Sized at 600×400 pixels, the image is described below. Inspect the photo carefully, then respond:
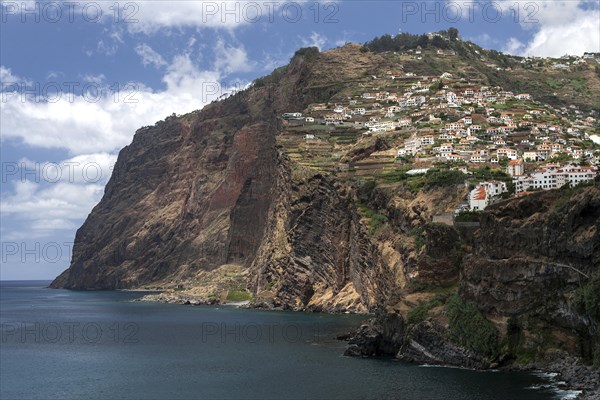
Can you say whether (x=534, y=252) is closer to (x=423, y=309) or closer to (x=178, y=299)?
(x=423, y=309)

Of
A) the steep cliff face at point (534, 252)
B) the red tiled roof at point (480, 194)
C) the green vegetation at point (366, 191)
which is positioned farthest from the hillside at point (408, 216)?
the red tiled roof at point (480, 194)

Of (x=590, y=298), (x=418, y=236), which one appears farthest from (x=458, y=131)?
(x=590, y=298)

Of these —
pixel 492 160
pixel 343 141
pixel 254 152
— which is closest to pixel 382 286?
pixel 492 160

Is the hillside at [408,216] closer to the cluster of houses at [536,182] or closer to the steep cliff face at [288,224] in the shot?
the steep cliff face at [288,224]

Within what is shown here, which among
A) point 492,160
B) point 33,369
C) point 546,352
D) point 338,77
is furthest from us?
point 338,77

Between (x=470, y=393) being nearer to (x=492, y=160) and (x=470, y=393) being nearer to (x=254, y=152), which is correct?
(x=492, y=160)

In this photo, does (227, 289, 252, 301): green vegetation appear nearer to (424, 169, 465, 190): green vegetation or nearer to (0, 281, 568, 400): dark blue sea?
(0, 281, 568, 400): dark blue sea
